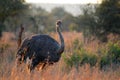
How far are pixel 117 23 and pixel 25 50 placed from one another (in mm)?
7278

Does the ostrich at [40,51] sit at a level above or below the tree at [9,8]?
above

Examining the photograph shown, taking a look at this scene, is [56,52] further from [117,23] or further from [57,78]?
[117,23]

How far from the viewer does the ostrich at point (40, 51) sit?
8727 millimetres

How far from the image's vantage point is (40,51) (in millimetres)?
8883

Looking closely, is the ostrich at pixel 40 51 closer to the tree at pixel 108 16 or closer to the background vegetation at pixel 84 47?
the background vegetation at pixel 84 47

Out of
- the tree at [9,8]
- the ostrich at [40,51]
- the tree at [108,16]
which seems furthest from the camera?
the tree at [108,16]

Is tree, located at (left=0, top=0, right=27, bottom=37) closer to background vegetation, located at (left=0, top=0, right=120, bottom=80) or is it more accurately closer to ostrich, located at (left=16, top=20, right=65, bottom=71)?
background vegetation, located at (left=0, top=0, right=120, bottom=80)

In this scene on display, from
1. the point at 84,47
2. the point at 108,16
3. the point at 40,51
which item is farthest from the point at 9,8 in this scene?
the point at 40,51

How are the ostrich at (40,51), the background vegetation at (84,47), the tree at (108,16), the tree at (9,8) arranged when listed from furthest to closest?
1. the tree at (108,16)
2. the tree at (9,8)
3. the ostrich at (40,51)
4. the background vegetation at (84,47)

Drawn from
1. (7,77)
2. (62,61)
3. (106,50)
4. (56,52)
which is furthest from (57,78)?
(106,50)

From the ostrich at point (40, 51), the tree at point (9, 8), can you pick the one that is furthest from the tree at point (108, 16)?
the ostrich at point (40, 51)

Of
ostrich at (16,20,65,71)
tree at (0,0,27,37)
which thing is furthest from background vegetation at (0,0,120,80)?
ostrich at (16,20,65,71)

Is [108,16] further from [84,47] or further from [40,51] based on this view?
[40,51]

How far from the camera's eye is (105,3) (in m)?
16.0
